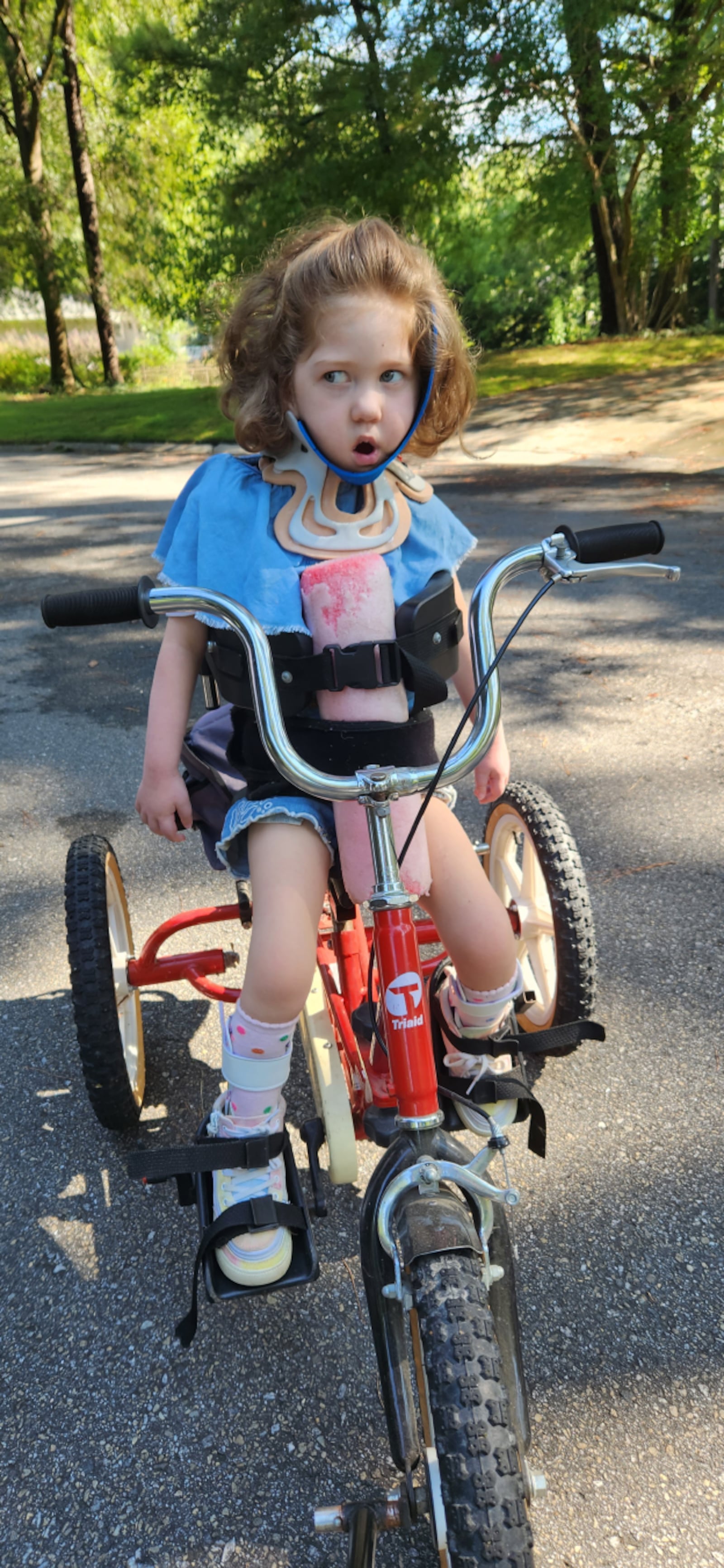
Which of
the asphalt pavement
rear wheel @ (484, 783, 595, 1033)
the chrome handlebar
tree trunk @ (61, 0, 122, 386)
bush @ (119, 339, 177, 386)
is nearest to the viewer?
the chrome handlebar

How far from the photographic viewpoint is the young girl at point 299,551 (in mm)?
1617

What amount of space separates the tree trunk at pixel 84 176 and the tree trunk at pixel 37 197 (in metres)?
0.80

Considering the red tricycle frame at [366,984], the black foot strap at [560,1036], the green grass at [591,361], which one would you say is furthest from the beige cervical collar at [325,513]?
the green grass at [591,361]

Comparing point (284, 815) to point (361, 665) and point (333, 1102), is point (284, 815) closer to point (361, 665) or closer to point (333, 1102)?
point (361, 665)

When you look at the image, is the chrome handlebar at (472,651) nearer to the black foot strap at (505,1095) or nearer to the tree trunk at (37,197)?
the black foot strap at (505,1095)

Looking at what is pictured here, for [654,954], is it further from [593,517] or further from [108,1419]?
[593,517]

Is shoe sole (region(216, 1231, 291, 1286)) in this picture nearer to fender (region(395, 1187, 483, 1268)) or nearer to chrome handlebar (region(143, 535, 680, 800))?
fender (region(395, 1187, 483, 1268))

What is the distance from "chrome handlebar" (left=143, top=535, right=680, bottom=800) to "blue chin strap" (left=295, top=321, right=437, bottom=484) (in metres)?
0.34

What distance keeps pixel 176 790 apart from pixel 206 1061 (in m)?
0.94

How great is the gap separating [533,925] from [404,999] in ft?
3.46

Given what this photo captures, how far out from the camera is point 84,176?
64.5ft

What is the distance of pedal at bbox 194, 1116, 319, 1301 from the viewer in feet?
5.34

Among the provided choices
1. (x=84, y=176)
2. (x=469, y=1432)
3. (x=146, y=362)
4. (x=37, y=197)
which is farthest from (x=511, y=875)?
(x=146, y=362)

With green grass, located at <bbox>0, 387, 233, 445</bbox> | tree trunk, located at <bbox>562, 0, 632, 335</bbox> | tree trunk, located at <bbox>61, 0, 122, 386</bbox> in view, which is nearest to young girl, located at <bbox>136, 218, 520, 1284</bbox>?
green grass, located at <bbox>0, 387, 233, 445</bbox>
